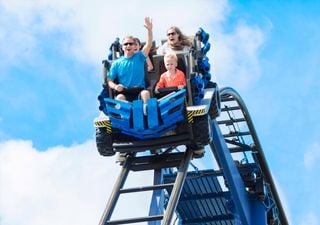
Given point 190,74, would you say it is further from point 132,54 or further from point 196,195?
point 196,195

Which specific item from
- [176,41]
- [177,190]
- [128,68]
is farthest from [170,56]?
[177,190]

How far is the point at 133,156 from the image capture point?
7762mm

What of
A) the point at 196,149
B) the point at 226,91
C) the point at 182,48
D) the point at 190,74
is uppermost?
the point at 226,91

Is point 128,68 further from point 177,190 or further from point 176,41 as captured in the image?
point 177,190

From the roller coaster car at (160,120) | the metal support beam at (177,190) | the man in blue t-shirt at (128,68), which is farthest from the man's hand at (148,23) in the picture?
the metal support beam at (177,190)

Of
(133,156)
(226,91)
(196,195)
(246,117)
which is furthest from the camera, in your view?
(196,195)

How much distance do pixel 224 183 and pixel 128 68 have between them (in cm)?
390

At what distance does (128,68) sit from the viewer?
7.67 metres

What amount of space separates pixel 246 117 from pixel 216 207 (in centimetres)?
186

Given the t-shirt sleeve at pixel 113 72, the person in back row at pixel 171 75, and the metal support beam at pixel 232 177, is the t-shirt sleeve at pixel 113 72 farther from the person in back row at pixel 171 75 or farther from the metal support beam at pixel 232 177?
the metal support beam at pixel 232 177

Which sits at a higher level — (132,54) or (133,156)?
(132,54)

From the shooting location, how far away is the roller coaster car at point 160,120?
284 inches

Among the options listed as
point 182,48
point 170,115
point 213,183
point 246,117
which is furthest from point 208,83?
point 213,183

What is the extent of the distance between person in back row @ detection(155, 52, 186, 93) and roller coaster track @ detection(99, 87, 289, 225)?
65cm
